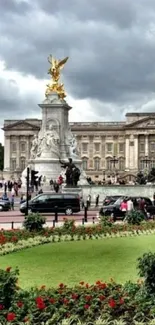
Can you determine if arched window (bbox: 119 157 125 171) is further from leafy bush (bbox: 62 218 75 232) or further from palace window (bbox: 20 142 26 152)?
leafy bush (bbox: 62 218 75 232)

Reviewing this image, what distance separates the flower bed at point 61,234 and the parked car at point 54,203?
15.6m

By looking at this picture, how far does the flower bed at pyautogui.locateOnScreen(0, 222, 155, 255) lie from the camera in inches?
845

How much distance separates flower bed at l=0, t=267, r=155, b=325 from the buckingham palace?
437ft

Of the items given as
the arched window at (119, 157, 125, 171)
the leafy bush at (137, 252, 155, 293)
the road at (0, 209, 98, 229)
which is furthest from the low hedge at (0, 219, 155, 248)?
the arched window at (119, 157, 125, 171)

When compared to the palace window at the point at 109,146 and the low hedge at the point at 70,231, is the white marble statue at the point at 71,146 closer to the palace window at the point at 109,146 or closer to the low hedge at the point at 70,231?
the low hedge at the point at 70,231

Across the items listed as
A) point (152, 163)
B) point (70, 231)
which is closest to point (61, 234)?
point (70, 231)

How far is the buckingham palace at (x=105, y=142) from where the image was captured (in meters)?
146

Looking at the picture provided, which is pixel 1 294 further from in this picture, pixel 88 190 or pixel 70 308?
pixel 88 190

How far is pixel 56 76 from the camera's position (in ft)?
265

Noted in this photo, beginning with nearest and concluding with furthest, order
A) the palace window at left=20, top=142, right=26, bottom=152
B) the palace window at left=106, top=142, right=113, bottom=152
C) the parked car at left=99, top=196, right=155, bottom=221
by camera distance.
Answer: the parked car at left=99, top=196, right=155, bottom=221
the palace window at left=20, top=142, right=26, bottom=152
the palace window at left=106, top=142, right=113, bottom=152

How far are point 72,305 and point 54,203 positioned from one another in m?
32.3

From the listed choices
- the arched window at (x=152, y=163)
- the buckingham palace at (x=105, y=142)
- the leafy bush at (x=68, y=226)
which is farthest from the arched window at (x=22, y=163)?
the leafy bush at (x=68, y=226)

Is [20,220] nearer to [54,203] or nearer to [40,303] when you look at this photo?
[54,203]

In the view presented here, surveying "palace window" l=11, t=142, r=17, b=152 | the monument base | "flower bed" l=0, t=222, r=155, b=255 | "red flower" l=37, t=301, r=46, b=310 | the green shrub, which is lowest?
"flower bed" l=0, t=222, r=155, b=255
